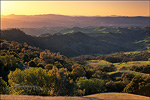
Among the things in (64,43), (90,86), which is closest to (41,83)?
(90,86)

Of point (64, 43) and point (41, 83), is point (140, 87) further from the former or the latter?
point (64, 43)

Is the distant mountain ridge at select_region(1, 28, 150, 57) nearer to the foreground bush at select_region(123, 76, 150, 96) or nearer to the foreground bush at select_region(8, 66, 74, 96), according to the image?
the foreground bush at select_region(8, 66, 74, 96)

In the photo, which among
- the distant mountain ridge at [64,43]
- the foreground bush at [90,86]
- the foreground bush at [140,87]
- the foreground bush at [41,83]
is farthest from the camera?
the distant mountain ridge at [64,43]

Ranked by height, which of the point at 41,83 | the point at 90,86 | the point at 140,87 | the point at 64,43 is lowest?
the point at 64,43

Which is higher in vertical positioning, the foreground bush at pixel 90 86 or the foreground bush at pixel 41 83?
the foreground bush at pixel 41 83

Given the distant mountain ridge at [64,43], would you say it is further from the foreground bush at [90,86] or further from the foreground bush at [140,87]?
the foreground bush at [140,87]

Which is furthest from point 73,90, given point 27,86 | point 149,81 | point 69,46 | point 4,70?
point 69,46

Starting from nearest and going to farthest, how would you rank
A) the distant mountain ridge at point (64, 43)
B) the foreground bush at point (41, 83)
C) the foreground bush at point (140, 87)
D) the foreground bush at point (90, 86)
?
the foreground bush at point (41, 83) < the foreground bush at point (140, 87) < the foreground bush at point (90, 86) < the distant mountain ridge at point (64, 43)

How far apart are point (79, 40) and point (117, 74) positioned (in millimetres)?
114825

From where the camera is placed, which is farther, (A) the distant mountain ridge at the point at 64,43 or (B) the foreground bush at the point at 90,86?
(A) the distant mountain ridge at the point at 64,43

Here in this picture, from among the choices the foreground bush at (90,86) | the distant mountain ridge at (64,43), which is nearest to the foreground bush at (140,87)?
the foreground bush at (90,86)

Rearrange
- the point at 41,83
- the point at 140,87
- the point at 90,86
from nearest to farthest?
the point at 41,83 → the point at 140,87 → the point at 90,86

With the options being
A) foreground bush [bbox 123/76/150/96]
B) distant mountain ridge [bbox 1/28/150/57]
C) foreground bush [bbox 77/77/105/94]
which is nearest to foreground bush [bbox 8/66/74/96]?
foreground bush [bbox 77/77/105/94]

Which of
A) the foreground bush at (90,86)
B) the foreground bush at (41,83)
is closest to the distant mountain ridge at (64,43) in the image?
the foreground bush at (90,86)
